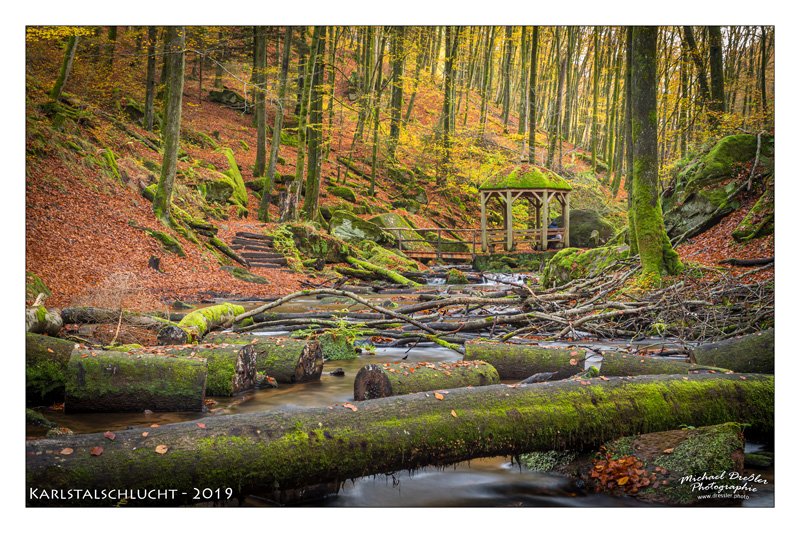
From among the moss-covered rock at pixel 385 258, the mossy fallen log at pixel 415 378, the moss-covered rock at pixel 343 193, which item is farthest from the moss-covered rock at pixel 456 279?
the mossy fallen log at pixel 415 378

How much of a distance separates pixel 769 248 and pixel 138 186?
14.1 metres

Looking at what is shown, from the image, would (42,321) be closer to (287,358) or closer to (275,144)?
(287,358)

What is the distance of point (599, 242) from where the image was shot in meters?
24.2

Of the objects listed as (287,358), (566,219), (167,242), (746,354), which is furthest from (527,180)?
(746,354)

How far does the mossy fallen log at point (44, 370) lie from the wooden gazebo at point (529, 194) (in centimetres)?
1851

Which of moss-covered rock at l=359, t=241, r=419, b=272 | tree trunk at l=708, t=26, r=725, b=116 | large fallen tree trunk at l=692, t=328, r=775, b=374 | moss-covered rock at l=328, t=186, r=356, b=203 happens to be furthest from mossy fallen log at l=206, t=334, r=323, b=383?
moss-covered rock at l=328, t=186, r=356, b=203

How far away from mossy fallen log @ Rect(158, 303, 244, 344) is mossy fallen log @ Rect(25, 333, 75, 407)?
1620 mm

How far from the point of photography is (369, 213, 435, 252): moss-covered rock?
23547 mm

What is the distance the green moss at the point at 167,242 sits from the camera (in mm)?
13377

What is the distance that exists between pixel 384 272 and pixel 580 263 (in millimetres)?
6843

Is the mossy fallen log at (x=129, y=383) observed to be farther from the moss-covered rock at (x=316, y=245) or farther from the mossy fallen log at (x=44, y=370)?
the moss-covered rock at (x=316, y=245)

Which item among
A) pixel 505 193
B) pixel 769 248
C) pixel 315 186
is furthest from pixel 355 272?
pixel 769 248

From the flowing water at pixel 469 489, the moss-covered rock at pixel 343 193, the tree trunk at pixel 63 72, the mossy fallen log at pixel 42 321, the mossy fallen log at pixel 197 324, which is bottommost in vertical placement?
the flowing water at pixel 469 489

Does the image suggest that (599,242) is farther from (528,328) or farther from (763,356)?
(763,356)
